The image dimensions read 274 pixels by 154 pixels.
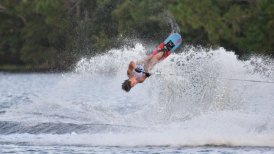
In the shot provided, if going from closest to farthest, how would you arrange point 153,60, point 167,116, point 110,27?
point 153,60 → point 167,116 → point 110,27

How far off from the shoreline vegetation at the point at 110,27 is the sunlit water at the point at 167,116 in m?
22.3

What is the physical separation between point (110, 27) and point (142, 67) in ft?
148

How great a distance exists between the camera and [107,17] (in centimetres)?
6706

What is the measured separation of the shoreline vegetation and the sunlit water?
2227cm

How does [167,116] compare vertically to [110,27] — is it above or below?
Result: below

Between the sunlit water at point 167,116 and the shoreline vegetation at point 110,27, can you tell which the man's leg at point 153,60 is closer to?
the sunlit water at point 167,116

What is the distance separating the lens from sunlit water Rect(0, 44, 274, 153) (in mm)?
19422

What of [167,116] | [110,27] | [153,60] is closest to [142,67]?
[153,60]

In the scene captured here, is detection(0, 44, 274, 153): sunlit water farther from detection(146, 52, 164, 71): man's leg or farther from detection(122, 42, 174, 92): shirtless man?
detection(146, 52, 164, 71): man's leg

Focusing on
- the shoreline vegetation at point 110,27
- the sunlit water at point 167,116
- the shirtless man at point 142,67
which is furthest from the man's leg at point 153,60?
the shoreline vegetation at point 110,27

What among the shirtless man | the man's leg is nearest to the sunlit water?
the shirtless man

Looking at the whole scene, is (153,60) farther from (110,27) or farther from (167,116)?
(110,27)

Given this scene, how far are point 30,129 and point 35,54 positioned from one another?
5126 cm

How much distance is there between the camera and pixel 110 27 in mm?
65875
